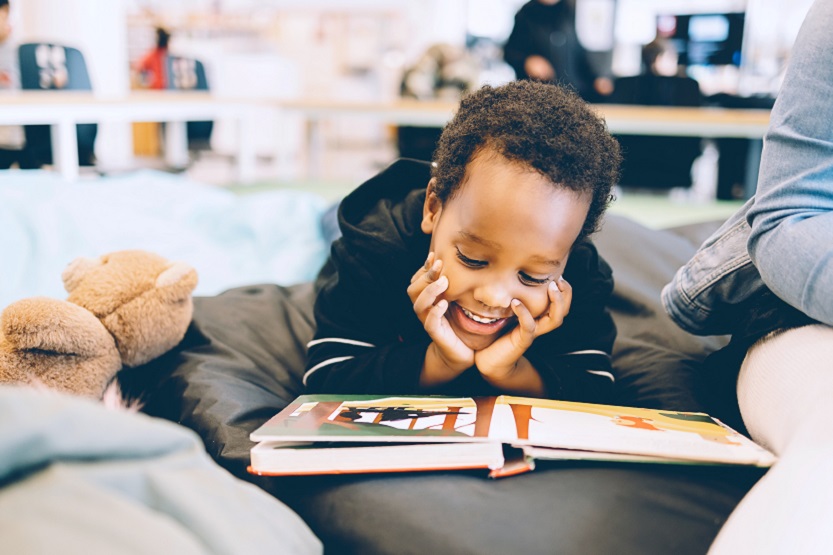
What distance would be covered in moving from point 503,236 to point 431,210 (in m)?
0.16

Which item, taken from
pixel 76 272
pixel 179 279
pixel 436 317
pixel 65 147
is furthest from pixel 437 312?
pixel 65 147

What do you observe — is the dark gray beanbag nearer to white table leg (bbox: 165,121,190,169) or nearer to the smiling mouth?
the smiling mouth

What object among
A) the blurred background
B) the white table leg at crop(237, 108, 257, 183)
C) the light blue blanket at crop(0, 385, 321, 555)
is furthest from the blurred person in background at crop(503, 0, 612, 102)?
the light blue blanket at crop(0, 385, 321, 555)

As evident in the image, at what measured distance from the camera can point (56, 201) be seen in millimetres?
1572

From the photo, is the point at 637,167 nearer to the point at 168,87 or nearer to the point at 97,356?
the point at 168,87

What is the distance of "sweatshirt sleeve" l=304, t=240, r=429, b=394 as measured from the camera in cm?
95

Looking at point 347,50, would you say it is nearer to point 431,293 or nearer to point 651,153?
point 651,153

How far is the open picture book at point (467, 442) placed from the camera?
69 cm

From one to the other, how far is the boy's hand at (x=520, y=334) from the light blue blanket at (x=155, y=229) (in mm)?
765

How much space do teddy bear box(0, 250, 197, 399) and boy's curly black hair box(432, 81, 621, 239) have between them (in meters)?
0.40

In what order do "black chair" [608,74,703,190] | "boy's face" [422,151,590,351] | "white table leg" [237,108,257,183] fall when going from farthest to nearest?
"black chair" [608,74,703,190] → "white table leg" [237,108,257,183] → "boy's face" [422,151,590,351]

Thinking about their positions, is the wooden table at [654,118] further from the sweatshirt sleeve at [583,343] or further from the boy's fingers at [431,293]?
the boy's fingers at [431,293]

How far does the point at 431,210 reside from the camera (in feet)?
3.12

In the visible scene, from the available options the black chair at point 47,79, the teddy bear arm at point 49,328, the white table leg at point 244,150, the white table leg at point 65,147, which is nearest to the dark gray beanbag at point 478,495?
the teddy bear arm at point 49,328
